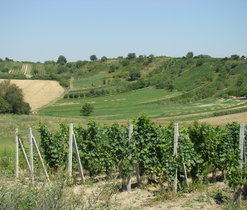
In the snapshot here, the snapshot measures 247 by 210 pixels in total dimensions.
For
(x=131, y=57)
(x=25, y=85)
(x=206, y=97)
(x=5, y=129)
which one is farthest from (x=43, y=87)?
(x=131, y=57)

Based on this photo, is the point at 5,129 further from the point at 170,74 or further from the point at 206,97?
the point at 170,74

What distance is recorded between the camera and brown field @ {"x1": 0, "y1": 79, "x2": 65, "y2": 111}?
80188 millimetres

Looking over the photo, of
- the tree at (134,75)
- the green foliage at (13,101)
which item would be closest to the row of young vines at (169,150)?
the green foliage at (13,101)

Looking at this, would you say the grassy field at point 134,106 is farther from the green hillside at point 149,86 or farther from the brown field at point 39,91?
the brown field at point 39,91

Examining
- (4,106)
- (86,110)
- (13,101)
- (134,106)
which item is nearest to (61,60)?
(134,106)

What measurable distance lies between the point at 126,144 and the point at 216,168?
3193mm

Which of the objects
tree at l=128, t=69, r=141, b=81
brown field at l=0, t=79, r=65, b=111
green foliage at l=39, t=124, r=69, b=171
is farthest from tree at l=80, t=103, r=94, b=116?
green foliage at l=39, t=124, r=69, b=171

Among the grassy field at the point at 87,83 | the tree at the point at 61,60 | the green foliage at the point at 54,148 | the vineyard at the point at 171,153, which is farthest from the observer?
the tree at the point at 61,60

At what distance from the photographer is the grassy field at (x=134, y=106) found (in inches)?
2547

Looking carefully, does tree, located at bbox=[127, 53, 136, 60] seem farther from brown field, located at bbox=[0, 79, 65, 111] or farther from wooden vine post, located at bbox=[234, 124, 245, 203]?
wooden vine post, located at bbox=[234, 124, 245, 203]

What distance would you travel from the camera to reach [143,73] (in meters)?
130

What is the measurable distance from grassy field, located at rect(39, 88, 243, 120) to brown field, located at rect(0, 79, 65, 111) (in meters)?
3.88

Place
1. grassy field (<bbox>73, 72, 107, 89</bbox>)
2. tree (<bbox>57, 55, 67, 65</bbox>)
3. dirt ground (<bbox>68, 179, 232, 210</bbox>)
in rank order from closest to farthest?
dirt ground (<bbox>68, 179, 232, 210</bbox>) < grassy field (<bbox>73, 72, 107, 89</bbox>) < tree (<bbox>57, 55, 67, 65</bbox>)

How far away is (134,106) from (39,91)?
28.0 metres
